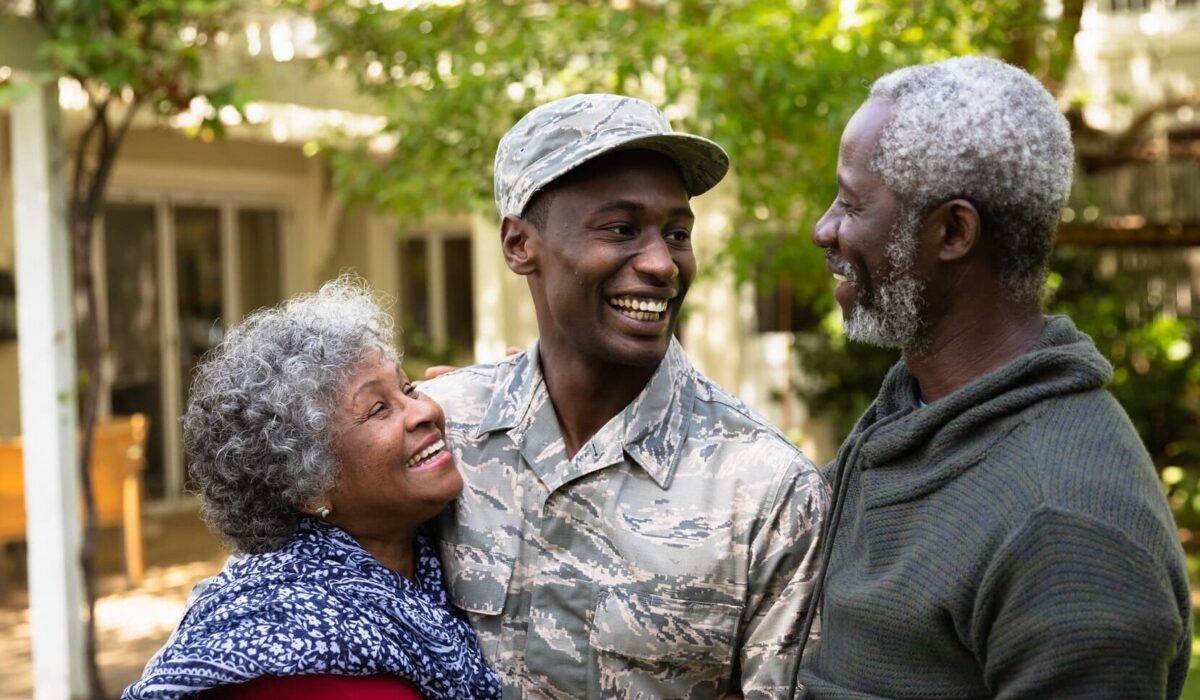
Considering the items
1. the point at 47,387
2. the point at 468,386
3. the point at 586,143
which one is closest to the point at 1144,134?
the point at 47,387

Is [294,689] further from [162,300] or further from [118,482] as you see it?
[162,300]

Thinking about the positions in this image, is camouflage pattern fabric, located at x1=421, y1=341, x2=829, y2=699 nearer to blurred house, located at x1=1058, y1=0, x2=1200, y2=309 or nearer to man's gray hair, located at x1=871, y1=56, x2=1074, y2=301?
man's gray hair, located at x1=871, y1=56, x2=1074, y2=301

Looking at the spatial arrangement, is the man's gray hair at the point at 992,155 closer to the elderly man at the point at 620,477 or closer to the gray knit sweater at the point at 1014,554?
the gray knit sweater at the point at 1014,554

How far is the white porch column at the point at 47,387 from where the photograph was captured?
18.1 feet

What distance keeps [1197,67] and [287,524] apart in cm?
946

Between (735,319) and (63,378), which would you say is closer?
(63,378)

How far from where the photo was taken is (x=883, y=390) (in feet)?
6.75

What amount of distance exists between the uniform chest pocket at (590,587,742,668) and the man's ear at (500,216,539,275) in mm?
591

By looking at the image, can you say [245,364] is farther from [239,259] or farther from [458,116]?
[239,259]

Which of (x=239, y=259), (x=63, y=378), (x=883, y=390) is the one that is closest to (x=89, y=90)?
(x=63, y=378)

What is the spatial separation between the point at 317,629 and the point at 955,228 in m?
1.13

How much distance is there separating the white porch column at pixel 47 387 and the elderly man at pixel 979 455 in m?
4.32

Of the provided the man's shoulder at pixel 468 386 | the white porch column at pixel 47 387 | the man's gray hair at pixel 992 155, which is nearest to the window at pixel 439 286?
the white porch column at pixel 47 387

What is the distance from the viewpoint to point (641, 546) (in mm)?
2250
